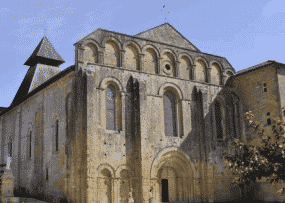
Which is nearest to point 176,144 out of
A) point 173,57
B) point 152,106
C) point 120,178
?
point 152,106

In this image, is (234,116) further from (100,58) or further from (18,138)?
(18,138)

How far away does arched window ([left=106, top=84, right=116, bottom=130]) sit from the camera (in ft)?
63.4

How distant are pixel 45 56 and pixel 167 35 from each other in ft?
47.4

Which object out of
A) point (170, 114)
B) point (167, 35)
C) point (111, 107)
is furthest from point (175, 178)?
point (167, 35)

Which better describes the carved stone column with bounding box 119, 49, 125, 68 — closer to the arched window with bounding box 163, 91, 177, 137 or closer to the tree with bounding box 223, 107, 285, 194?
the arched window with bounding box 163, 91, 177, 137

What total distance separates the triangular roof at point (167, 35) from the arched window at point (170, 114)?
3.70 meters

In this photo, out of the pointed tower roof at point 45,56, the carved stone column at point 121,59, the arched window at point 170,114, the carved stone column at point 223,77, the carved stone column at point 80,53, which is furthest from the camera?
the pointed tower roof at point 45,56

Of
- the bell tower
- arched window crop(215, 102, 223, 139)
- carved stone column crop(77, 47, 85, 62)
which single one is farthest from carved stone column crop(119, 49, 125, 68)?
the bell tower

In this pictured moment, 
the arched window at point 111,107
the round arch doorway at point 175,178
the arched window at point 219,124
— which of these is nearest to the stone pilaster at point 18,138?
the arched window at point 111,107

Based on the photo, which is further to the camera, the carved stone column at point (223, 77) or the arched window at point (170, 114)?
the carved stone column at point (223, 77)

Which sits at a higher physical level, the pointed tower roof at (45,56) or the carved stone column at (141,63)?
the pointed tower roof at (45,56)

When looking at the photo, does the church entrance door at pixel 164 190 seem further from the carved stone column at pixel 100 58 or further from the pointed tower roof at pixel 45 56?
the pointed tower roof at pixel 45 56

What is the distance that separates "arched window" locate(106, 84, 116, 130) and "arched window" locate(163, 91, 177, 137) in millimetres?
3568

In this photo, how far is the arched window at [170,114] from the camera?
2132 centimetres
